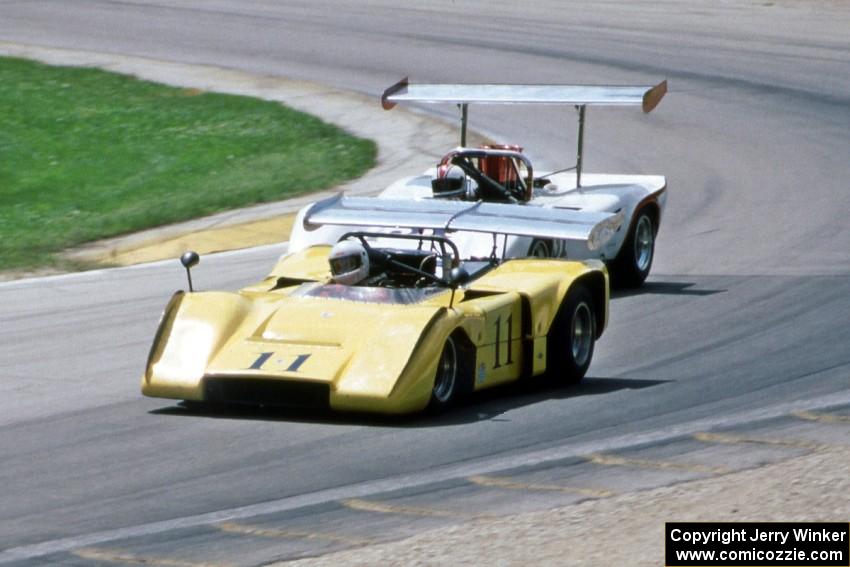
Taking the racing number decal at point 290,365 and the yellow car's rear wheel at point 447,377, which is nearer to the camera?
the racing number decal at point 290,365

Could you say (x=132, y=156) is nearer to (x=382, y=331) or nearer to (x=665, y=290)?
(x=665, y=290)

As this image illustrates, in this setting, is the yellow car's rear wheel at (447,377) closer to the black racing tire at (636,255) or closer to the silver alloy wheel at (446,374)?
the silver alloy wheel at (446,374)

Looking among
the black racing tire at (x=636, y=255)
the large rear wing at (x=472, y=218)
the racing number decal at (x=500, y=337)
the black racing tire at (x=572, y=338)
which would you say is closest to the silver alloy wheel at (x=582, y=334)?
the black racing tire at (x=572, y=338)

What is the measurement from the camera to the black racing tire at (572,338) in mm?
12172

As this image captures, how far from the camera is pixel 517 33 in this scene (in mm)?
34812

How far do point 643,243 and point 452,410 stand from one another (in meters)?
5.48

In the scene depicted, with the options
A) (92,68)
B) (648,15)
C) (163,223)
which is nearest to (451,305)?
(163,223)

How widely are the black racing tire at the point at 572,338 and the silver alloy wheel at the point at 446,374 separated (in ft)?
3.48

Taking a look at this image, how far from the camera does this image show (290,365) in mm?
10969

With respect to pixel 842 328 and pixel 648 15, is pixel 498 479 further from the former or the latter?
pixel 648 15

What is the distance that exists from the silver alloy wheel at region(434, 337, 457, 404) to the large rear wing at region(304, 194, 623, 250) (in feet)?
4.26

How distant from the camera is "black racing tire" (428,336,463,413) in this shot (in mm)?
11195

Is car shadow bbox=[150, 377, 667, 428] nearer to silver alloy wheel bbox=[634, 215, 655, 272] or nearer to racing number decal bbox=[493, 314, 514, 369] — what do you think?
racing number decal bbox=[493, 314, 514, 369]

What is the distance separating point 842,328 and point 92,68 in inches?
786
